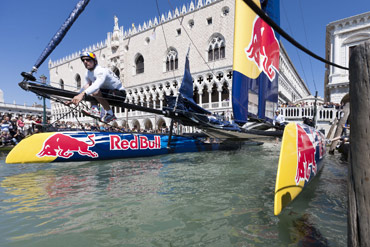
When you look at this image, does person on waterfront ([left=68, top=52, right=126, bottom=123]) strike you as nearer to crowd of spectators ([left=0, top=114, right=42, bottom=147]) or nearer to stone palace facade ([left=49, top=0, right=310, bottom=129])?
crowd of spectators ([left=0, top=114, right=42, bottom=147])

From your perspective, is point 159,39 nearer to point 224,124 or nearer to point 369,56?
point 224,124

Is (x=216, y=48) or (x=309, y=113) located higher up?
(x=216, y=48)

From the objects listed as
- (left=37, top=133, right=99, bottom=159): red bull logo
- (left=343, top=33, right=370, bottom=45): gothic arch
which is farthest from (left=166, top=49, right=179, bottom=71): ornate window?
(left=37, top=133, right=99, bottom=159): red bull logo

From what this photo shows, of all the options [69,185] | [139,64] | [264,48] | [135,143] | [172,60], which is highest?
[139,64]

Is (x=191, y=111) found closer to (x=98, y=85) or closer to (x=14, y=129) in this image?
(x=98, y=85)

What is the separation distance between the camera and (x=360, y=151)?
154 centimetres

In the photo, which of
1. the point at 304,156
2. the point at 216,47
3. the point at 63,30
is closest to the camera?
the point at 304,156

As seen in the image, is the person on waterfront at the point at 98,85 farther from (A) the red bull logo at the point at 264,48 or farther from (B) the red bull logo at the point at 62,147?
(A) the red bull logo at the point at 264,48

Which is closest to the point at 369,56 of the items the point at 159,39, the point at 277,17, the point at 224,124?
the point at 224,124

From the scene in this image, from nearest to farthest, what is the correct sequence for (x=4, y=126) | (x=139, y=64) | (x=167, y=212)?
(x=167, y=212) → (x=4, y=126) → (x=139, y=64)

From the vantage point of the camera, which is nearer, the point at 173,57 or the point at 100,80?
the point at 100,80

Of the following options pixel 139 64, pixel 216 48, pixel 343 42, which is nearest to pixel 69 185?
pixel 216 48

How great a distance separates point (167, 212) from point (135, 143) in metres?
4.82

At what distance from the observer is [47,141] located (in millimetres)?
5824
